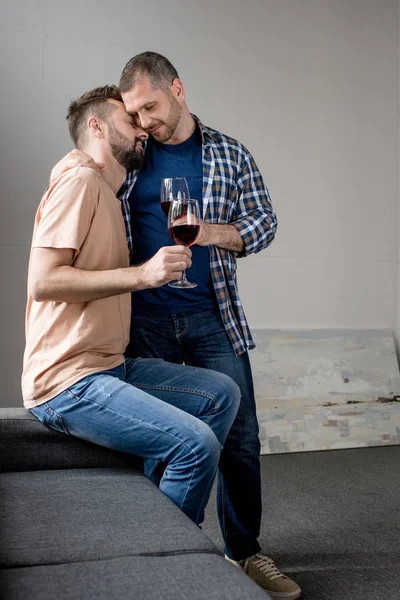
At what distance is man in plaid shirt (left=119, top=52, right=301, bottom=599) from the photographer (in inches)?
90.6

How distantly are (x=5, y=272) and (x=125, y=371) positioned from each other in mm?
2058

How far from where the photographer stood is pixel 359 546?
8.73 ft

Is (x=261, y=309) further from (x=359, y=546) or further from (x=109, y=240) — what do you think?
(x=109, y=240)

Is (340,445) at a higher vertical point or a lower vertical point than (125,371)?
lower

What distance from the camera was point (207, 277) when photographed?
239 cm

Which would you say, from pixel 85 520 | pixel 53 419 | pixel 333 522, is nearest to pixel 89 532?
pixel 85 520

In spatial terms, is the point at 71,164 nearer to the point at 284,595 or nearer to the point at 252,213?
the point at 252,213

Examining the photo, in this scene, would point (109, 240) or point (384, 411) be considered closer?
point (109, 240)

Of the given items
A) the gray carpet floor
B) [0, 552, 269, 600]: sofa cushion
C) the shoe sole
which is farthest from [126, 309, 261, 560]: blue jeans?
[0, 552, 269, 600]: sofa cushion

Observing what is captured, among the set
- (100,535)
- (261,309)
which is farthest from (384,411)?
(100,535)

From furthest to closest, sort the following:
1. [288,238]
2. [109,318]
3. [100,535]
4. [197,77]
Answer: [288,238], [197,77], [109,318], [100,535]

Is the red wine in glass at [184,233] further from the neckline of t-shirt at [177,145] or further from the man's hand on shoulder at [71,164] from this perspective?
the neckline of t-shirt at [177,145]

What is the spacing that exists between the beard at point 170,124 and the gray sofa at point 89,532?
3.57 ft

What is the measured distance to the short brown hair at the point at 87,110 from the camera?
2332 millimetres
